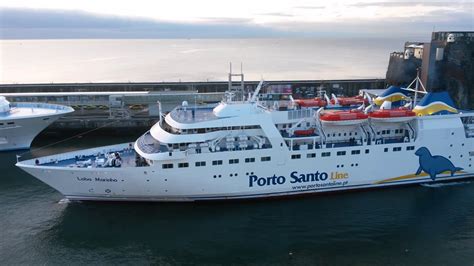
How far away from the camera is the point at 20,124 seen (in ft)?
82.7

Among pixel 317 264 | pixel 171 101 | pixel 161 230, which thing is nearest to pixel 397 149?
pixel 317 264

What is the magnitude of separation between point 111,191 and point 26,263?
4.25m

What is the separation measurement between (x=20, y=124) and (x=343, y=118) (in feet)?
70.5

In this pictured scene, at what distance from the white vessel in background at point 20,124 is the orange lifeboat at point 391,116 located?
853 inches

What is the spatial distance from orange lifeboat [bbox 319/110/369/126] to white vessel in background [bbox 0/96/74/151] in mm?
19654

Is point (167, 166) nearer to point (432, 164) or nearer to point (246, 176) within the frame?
point (246, 176)

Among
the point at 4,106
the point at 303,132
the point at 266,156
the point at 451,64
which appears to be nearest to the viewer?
the point at 266,156

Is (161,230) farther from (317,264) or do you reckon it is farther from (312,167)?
(312,167)

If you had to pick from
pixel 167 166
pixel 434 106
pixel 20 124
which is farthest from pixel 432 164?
pixel 20 124

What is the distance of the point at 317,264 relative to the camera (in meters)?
12.9

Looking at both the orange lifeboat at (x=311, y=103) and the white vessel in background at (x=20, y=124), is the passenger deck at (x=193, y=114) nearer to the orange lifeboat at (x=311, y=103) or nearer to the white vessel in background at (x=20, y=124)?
the orange lifeboat at (x=311, y=103)

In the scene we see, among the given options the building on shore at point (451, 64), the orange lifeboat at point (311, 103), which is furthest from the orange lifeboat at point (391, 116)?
the building on shore at point (451, 64)

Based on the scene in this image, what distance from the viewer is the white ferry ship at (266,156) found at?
1585 cm

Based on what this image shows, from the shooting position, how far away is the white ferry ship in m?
15.9
